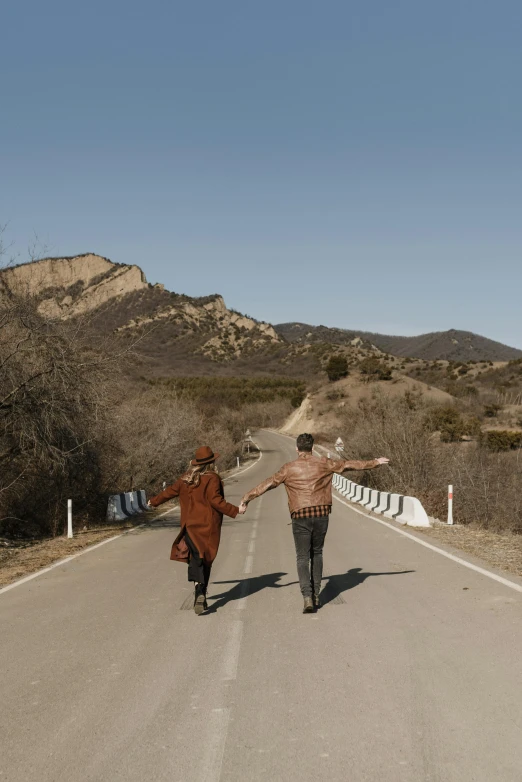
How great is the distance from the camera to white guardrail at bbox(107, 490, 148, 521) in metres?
21.5

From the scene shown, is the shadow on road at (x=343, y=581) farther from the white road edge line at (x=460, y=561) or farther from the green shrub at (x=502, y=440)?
the green shrub at (x=502, y=440)

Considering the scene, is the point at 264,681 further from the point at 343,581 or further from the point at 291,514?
the point at 343,581

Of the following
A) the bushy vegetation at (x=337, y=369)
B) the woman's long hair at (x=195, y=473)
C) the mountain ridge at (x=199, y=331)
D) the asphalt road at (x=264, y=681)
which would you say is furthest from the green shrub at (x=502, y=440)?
the mountain ridge at (x=199, y=331)

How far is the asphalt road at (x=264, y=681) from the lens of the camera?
4211mm

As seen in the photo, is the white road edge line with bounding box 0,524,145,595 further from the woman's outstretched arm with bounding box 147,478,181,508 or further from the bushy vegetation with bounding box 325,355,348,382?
the bushy vegetation with bounding box 325,355,348,382

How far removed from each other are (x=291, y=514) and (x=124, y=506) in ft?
49.6

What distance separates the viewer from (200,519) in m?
8.23

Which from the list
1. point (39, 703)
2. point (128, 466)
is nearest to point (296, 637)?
point (39, 703)

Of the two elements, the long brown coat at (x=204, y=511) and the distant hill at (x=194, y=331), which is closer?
the long brown coat at (x=204, y=511)

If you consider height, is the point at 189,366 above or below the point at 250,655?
above

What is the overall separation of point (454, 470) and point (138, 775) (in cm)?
2584

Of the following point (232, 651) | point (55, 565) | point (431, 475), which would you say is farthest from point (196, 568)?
point (431, 475)

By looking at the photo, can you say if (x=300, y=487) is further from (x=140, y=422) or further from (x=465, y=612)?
(x=140, y=422)

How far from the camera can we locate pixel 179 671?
6.03 m
